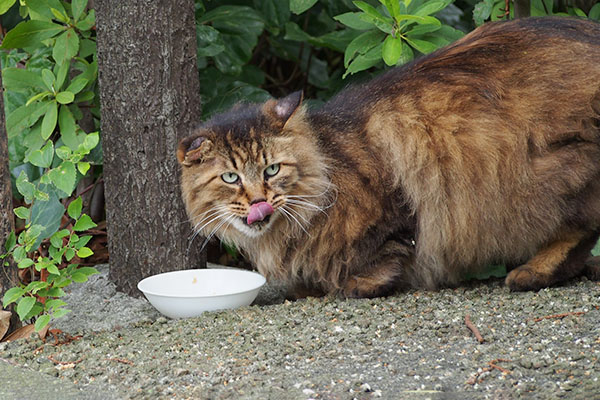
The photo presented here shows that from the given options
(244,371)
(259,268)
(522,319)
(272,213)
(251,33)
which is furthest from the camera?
(251,33)

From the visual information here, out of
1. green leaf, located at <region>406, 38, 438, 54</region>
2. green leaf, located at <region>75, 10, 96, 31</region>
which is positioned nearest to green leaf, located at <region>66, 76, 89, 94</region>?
green leaf, located at <region>75, 10, 96, 31</region>

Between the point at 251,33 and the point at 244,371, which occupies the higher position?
the point at 251,33

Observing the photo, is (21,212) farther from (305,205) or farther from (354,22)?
(354,22)

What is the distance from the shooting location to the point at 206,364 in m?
2.65

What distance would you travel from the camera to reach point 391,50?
3.73 m

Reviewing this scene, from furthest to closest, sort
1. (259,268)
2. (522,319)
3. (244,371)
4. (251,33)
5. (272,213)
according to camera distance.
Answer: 1. (251,33)
2. (259,268)
3. (272,213)
4. (522,319)
5. (244,371)

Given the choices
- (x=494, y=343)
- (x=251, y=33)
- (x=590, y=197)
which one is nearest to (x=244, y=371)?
(x=494, y=343)

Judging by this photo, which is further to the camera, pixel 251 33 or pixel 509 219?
pixel 251 33

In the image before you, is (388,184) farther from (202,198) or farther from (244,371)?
(244,371)

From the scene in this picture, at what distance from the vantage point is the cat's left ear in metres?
3.32

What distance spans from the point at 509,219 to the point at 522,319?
56 centimetres

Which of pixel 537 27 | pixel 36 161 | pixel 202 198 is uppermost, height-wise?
pixel 537 27

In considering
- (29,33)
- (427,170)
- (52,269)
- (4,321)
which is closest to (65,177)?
(52,269)

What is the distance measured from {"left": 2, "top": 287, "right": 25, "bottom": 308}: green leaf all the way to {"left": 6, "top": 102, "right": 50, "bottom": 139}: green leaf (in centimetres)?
116
